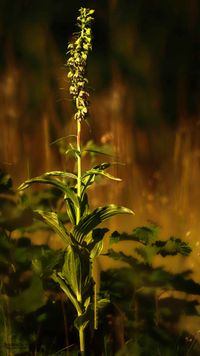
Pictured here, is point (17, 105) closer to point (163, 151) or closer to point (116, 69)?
point (116, 69)

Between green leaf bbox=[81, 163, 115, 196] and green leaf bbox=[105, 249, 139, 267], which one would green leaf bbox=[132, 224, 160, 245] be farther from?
green leaf bbox=[81, 163, 115, 196]

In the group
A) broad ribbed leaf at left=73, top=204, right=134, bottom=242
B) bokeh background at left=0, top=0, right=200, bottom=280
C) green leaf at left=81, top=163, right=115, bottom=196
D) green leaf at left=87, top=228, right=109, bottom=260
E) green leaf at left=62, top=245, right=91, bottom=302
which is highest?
bokeh background at left=0, top=0, right=200, bottom=280

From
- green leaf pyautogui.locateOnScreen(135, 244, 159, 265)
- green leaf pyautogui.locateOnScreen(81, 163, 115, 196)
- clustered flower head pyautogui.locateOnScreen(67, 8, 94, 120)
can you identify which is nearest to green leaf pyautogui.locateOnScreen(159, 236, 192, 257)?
green leaf pyautogui.locateOnScreen(135, 244, 159, 265)

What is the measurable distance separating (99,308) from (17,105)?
745 millimetres

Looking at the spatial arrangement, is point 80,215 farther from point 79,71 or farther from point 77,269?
point 79,71

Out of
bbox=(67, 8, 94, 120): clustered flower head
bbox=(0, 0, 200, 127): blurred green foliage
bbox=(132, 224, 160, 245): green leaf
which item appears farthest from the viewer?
bbox=(0, 0, 200, 127): blurred green foliage

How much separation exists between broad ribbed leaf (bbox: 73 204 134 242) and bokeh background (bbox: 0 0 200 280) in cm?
45

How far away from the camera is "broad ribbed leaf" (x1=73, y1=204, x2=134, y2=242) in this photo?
1520 mm

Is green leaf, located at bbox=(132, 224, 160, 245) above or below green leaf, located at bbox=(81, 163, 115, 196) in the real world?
below

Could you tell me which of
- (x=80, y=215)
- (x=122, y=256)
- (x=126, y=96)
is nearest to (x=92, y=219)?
(x=80, y=215)

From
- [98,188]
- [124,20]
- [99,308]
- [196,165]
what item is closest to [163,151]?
[196,165]

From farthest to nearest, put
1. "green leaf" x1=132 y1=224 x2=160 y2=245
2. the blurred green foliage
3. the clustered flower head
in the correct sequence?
the blurred green foliage → "green leaf" x1=132 y1=224 x2=160 y2=245 → the clustered flower head

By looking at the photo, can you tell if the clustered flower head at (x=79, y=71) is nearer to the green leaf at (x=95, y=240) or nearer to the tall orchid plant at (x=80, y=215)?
the tall orchid plant at (x=80, y=215)

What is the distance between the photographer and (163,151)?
199 cm
